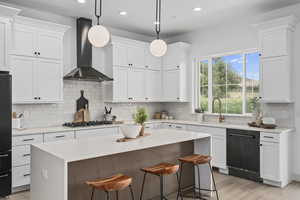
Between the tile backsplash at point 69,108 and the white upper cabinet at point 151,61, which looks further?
the white upper cabinet at point 151,61

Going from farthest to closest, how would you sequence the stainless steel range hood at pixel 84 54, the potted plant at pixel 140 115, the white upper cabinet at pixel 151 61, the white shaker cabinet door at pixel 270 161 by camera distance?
1. the white upper cabinet at pixel 151 61
2. the stainless steel range hood at pixel 84 54
3. the white shaker cabinet door at pixel 270 161
4. the potted plant at pixel 140 115

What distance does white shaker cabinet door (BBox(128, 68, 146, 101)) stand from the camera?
555cm

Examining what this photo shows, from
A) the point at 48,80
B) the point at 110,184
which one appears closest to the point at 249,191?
the point at 110,184

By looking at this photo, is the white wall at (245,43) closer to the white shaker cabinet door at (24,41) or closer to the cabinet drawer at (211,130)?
the cabinet drawer at (211,130)

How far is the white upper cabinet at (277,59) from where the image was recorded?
13.2 feet

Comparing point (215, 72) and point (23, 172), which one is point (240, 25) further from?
point (23, 172)

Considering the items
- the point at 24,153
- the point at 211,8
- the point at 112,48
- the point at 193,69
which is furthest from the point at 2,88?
the point at 193,69

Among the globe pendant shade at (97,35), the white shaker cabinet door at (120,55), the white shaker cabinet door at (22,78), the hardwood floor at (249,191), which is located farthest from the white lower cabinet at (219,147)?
the white shaker cabinet door at (22,78)

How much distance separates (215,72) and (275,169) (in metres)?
2.56

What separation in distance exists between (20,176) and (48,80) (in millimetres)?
1701

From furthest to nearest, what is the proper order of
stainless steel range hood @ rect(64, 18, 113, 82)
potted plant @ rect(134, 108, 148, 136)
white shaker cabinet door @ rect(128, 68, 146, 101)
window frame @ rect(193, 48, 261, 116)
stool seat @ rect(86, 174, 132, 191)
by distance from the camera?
white shaker cabinet door @ rect(128, 68, 146, 101) < window frame @ rect(193, 48, 261, 116) < stainless steel range hood @ rect(64, 18, 113, 82) < potted plant @ rect(134, 108, 148, 136) < stool seat @ rect(86, 174, 132, 191)

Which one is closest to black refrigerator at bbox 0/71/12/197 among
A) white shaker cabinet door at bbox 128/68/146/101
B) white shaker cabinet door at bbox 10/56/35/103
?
white shaker cabinet door at bbox 10/56/35/103

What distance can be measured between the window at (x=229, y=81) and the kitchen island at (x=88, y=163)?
6.56 ft

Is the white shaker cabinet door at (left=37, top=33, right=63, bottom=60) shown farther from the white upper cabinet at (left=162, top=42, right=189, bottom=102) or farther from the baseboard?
the baseboard
